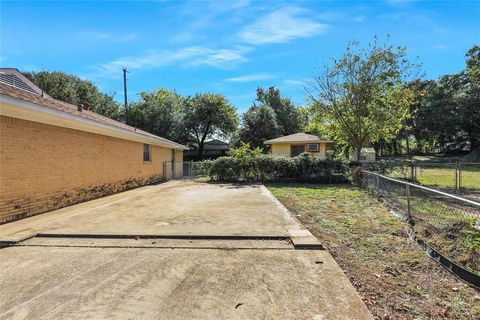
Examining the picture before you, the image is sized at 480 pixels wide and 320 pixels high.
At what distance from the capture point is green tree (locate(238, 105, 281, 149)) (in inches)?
1266

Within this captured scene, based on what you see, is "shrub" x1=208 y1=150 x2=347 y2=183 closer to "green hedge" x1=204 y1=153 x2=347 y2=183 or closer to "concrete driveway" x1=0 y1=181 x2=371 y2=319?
"green hedge" x1=204 y1=153 x2=347 y2=183

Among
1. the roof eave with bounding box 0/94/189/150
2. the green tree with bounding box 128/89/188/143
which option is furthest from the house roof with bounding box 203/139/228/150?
the roof eave with bounding box 0/94/189/150

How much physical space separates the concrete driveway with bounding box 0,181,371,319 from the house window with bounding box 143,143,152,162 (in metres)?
8.84

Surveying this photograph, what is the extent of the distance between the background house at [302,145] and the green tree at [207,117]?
8.58 metres

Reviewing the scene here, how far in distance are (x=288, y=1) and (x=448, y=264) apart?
23.3 feet

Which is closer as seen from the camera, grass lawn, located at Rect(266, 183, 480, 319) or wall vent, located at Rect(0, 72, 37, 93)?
grass lawn, located at Rect(266, 183, 480, 319)

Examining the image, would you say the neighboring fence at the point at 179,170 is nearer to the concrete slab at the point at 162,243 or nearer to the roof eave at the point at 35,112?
the roof eave at the point at 35,112

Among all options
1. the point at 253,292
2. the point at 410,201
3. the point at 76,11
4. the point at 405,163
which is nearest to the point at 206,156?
the point at 405,163

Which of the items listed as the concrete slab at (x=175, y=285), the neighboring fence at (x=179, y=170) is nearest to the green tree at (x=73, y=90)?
the neighboring fence at (x=179, y=170)

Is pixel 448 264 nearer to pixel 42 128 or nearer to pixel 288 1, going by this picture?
pixel 288 1

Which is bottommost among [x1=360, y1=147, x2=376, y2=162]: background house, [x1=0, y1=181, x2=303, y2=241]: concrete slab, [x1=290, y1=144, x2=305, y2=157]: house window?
[x1=0, y1=181, x2=303, y2=241]: concrete slab

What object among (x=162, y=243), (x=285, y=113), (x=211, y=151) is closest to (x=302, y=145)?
(x=211, y=151)

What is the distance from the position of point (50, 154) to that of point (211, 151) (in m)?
27.1

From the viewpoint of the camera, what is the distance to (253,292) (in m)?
2.77
